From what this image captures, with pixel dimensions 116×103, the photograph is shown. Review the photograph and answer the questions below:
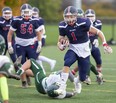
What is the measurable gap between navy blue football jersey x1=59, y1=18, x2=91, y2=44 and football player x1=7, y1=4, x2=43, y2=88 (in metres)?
1.46

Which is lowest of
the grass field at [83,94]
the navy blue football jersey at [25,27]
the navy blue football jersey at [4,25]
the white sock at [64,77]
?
the grass field at [83,94]

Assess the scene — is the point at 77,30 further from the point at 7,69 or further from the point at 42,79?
the point at 7,69

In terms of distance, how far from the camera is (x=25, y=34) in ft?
36.7

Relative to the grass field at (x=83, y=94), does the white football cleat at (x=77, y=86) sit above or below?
above

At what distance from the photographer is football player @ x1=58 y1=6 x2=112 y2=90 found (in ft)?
31.1

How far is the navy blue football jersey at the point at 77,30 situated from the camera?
9562mm

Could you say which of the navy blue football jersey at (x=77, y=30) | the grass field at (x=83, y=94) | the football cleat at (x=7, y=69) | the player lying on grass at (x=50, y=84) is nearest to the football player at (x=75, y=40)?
the navy blue football jersey at (x=77, y=30)

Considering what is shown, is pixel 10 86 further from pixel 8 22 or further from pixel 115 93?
pixel 115 93

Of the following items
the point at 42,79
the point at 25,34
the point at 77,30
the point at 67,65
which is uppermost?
the point at 77,30

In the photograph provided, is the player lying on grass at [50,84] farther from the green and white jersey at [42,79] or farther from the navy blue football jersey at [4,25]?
the navy blue football jersey at [4,25]

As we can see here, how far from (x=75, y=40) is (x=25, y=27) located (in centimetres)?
171

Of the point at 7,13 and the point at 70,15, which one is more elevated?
the point at 70,15

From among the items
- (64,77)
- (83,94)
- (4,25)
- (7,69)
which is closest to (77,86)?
(83,94)

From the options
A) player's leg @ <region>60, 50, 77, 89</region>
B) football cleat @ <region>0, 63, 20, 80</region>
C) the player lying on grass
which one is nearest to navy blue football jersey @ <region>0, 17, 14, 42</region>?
the player lying on grass
